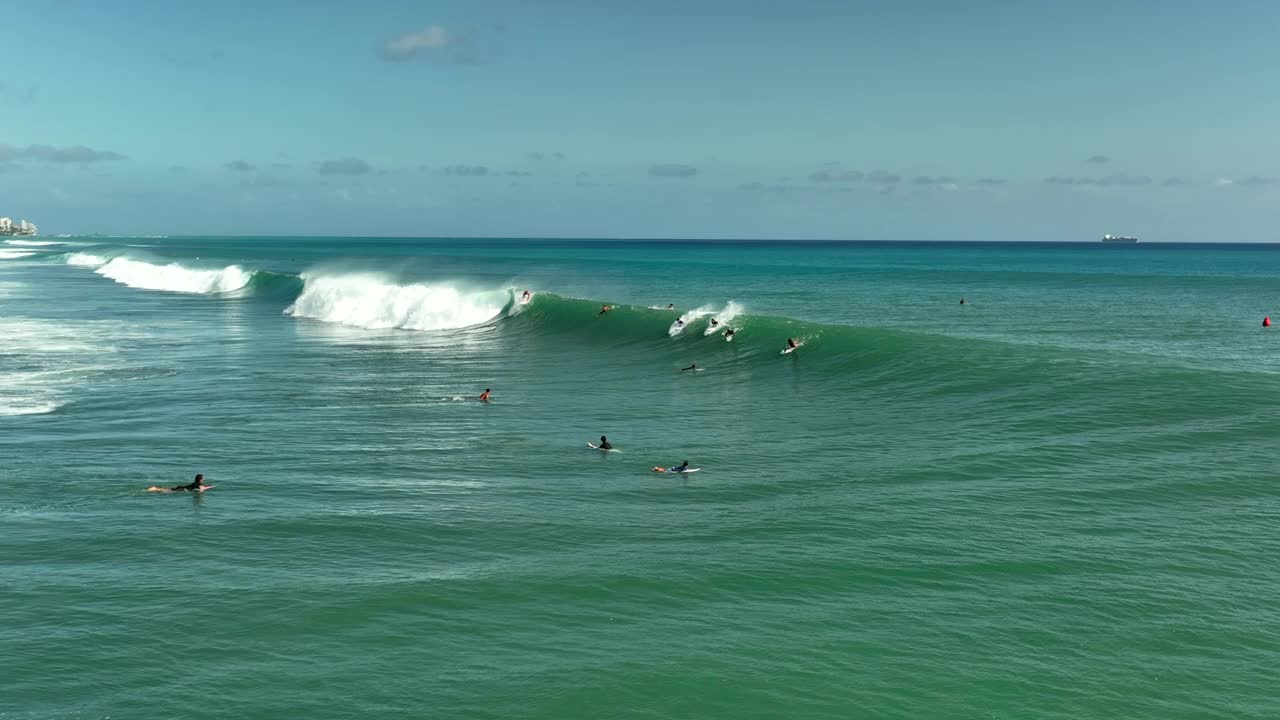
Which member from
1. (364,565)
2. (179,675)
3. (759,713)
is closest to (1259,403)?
(759,713)

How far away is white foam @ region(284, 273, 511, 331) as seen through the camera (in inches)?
2566

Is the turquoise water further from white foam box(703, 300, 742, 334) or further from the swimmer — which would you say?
white foam box(703, 300, 742, 334)

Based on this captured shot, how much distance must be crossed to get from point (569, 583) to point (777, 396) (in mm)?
19546

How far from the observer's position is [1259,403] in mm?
28984

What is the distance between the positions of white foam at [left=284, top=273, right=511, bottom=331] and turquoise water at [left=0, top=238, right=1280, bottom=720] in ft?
73.7

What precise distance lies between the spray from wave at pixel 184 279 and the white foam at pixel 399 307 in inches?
1139

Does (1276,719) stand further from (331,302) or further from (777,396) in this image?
(331,302)

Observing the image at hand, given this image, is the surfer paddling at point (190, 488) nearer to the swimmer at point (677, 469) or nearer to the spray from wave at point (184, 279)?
the swimmer at point (677, 469)

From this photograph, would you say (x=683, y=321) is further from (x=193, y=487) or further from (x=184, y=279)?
(x=184, y=279)

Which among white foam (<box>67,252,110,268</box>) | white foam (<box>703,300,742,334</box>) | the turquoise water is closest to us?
the turquoise water

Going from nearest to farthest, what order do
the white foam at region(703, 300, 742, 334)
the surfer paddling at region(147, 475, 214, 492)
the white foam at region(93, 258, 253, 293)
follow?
the surfer paddling at region(147, 475, 214, 492)
the white foam at region(703, 300, 742, 334)
the white foam at region(93, 258, 253, 293)

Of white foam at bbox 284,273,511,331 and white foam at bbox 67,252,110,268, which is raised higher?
white foam at bbox 67,252,110,268

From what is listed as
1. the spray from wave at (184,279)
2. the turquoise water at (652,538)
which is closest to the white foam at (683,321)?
the turquoise water at (652,538)

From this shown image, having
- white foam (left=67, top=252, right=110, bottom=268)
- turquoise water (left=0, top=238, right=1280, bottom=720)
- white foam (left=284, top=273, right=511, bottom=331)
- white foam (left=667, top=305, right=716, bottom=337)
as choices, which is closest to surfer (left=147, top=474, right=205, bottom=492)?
turquoise water (left=0, top=238, right=1280, bottom=720)
